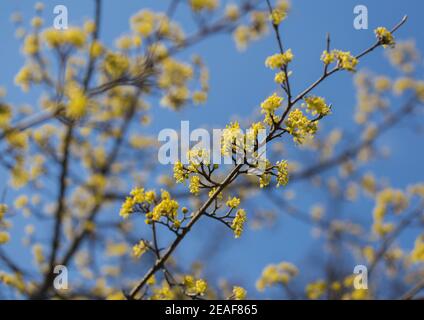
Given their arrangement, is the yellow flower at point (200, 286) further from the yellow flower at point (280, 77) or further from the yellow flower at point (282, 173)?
the yellow flower at point (280, 77)

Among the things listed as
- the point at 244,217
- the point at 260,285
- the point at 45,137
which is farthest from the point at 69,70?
the point at 244,217

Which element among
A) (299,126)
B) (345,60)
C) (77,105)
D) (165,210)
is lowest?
(165,210)

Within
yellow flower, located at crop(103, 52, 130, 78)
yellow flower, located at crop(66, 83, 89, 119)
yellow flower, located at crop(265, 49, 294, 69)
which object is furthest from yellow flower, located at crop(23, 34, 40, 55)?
yellow flower, located at crop(265, 49, 294, 69)

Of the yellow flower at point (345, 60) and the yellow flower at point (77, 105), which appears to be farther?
the yellow flower at point (77, 105)

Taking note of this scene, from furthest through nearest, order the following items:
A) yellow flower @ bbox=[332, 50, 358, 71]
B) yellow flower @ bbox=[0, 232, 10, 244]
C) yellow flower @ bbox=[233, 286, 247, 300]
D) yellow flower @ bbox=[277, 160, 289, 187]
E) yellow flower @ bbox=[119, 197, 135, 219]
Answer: yellow flower @ bbox=[0, 232, 10, 244]
yellow flower @ bbox=[233, 286, 247, 300]
yellow flower @ bbox=[119, 197, 135, 219]
yellow flower @ bbox=[277, 160, 289, 187]
yellow flower @ bbox=[332, 50, 358, 71]

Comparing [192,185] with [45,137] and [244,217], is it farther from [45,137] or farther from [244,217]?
[45,137]

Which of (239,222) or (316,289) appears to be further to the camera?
Answer: (316,289)

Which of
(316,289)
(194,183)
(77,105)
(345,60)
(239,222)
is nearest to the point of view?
(345,60)

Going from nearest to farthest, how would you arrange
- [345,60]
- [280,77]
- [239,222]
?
[345,60]
[280,77]
[239,222]

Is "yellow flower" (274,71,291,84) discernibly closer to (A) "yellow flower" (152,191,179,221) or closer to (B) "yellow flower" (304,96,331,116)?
(B) "yellow flower" (304,96,331,116)

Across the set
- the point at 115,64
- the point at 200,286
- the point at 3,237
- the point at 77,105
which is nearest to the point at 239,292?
the point at 200,286

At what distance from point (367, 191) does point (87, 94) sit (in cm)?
684

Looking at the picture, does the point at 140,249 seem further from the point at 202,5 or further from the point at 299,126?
the point at 202,5

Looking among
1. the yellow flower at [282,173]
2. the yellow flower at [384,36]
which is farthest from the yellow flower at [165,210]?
the yellow flower at [384,36]
